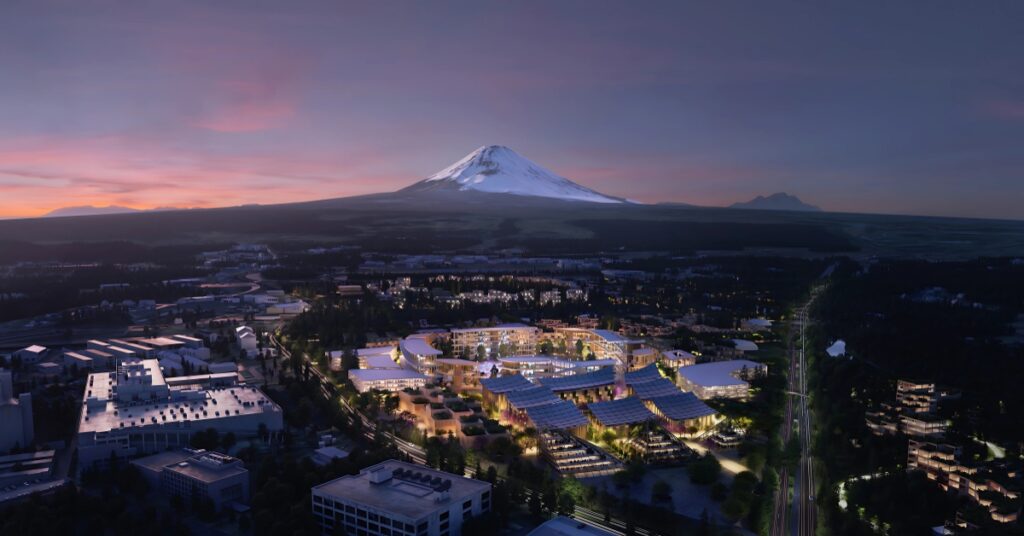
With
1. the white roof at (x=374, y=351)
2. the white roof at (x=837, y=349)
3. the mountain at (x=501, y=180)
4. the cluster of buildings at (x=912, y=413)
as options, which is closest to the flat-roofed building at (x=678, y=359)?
the white roof at (x=837, y=349)

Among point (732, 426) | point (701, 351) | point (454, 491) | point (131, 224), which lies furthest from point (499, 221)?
point (454, 491)

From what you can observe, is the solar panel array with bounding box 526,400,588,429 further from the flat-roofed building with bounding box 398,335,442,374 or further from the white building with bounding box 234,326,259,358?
the white building with bounding box 234,326,259,358

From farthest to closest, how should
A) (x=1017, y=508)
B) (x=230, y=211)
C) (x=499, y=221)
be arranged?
1. (x=230, y=211)
2. (x=499, y=221)
3. (x=1017, y=508)

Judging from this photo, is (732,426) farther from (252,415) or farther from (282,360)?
(282,360)

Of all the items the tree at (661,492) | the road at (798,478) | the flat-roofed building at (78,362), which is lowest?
the road at (798,478)

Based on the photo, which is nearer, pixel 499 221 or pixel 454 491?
pixel 454 491

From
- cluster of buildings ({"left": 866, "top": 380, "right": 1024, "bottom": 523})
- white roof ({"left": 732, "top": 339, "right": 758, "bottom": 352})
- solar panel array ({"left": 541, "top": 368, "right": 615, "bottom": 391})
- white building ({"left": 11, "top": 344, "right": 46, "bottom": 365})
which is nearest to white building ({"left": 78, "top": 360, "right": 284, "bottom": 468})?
white building ({"left": 11, "top": 344, "right": 46, "bottom": 365})

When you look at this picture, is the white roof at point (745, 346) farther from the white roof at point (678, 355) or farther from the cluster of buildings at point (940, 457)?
the cluster of buildings at point (940, 457)
